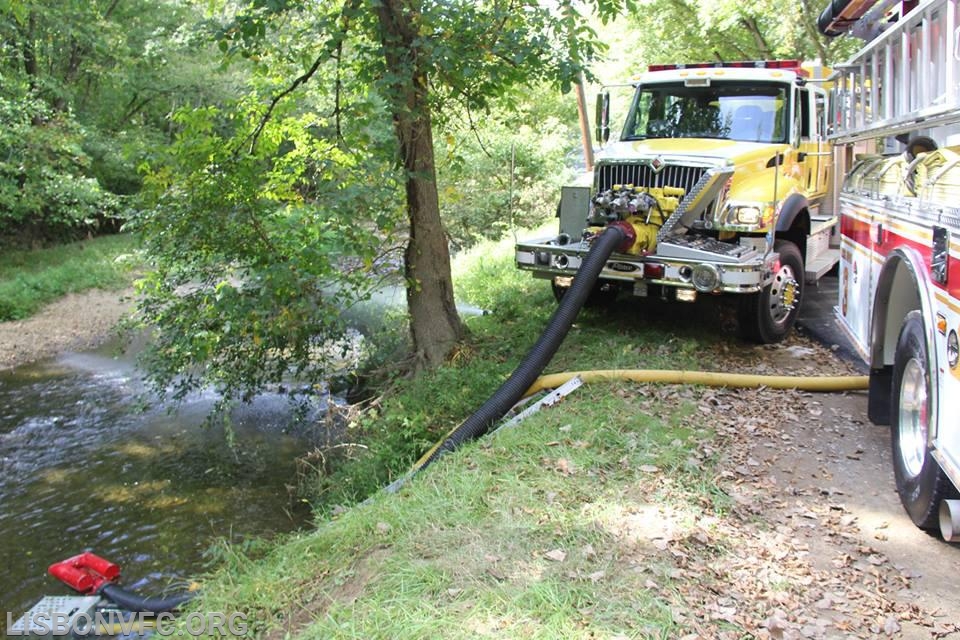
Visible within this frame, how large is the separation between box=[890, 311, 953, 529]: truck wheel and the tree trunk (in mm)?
4890

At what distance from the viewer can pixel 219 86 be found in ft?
73.0

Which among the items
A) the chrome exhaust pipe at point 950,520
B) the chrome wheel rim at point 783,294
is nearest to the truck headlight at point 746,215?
the chrome wheel rim at point 783,294

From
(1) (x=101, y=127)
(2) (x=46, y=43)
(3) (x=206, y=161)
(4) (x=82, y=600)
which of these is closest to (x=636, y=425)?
(4) (x=82, y=600)

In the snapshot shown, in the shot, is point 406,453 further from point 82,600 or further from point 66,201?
point 66,201

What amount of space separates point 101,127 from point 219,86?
156 inches

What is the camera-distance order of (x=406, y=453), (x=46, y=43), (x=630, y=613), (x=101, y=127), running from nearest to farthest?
(x=630, y=613)
(x=406, y=453)
(x=46, y=43)
(x=101, y=127)

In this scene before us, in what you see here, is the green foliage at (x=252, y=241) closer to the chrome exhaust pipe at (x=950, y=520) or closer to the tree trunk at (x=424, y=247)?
the tree trunk at (x=424, y=247)

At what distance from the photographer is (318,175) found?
8.15 m

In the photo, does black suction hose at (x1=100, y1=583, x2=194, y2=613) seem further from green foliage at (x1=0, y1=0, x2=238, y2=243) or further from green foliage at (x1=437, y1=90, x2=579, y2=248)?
green foliage at (x1=437, y1=90, x2=579, y2=248)

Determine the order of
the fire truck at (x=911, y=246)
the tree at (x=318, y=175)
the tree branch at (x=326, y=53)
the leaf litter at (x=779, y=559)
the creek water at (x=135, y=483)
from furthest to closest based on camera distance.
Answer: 1. the tree at (x=318, y=175)
2. the tree branch at (x=326, y=53)
3. the creek water at (x=135, y=483)
4. the fire truck at (x=911, y=246)
5. the leaf litter at (x=779, y=559)

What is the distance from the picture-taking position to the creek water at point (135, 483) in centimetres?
649

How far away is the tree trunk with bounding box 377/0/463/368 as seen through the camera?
808 centimetres

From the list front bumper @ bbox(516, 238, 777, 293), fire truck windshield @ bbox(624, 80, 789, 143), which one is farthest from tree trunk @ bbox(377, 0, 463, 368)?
fire truck windshield @ bbox(624, 80, 789, 143)

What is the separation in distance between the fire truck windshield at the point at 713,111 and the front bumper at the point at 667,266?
1660 millimetres
